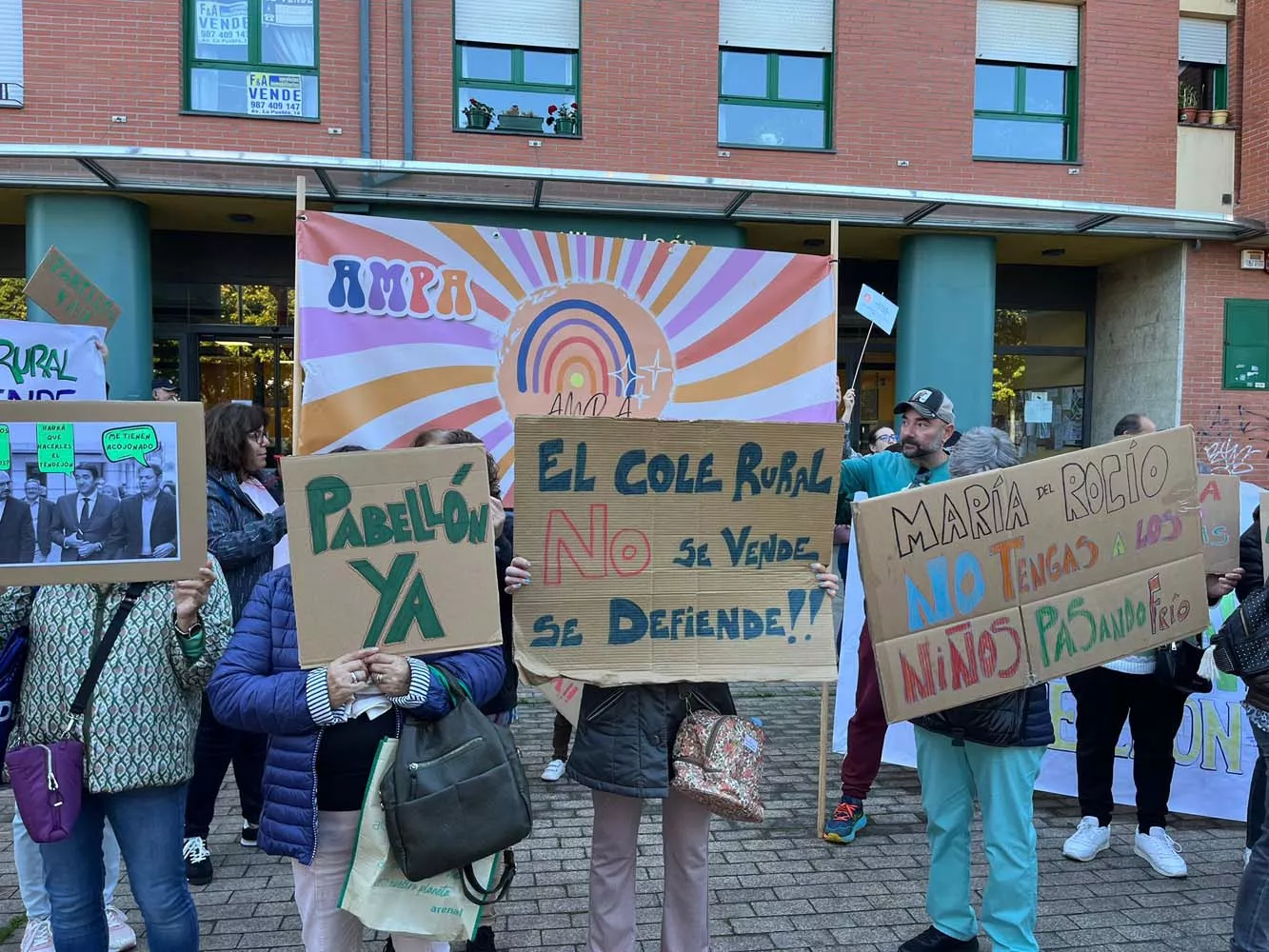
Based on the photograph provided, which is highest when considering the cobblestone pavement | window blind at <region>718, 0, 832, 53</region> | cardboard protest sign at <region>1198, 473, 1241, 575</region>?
window blind at <region>718, 0, 832, 53</region>

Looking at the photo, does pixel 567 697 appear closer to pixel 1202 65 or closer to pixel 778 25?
pixel 778 25

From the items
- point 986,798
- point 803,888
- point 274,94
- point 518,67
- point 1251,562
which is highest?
point 518,67

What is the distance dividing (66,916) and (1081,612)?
3272mm

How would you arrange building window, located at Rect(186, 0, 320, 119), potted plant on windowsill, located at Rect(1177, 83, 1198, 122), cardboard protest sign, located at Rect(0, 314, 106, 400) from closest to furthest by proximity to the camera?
cardboard protest sign, located at Rect(0, 314, 106, 400)
building window, located at Rect(186, 0, 320, 119)
potted plant on windowsill, located at Rect(1177, 83, 1198, 122)

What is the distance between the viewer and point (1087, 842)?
4.19 metres

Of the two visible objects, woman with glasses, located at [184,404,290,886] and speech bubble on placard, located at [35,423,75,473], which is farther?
woman with glasses, located at [184,404,290,886]

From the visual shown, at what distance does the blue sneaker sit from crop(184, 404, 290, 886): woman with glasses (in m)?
2.65

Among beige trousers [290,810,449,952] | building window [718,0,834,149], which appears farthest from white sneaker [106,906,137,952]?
building window [718,0,834,149]

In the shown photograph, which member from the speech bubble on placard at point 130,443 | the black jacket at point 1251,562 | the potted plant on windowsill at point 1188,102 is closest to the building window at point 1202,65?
the potted plant on windowsill at point 1188,102

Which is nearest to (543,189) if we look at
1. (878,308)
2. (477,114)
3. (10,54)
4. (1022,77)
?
(477,114)

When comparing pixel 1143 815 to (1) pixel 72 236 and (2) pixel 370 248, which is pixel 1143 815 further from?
(1) pixel 72 236

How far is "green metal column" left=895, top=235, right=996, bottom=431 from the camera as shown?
35.2ft

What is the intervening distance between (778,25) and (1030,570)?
364 inches

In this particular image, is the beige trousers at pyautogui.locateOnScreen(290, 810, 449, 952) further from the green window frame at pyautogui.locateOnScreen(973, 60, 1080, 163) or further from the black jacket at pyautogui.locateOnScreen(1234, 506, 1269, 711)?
the green window frame at pyautogui.locateOnScreen(973, 60, 1080, 163)
